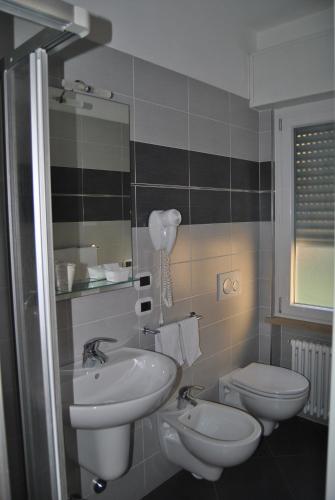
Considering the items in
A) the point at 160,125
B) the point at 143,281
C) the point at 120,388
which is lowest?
the point at 120,388

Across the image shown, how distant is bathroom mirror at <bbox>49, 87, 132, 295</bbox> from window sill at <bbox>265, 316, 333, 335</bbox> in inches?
Answer: 55.4

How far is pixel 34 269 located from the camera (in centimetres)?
105

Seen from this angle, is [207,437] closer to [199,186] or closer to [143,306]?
[143,306]

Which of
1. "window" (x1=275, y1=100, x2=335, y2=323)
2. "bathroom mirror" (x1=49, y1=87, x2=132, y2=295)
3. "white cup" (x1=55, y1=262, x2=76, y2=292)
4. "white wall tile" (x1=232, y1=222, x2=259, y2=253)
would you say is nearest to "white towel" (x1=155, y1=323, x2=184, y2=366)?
"bathroom mirror" (x1=49, y1=87, x2=132, y2=295)

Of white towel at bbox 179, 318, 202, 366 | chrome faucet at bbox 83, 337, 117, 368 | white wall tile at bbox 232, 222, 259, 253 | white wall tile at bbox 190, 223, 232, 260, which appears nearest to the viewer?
chrome faucet at bbox 83, 337, 117, 368

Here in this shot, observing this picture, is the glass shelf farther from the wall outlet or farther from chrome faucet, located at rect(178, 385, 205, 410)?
the wall outlet

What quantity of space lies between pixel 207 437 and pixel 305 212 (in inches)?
65.7

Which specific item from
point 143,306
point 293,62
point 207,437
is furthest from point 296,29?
point 207,437

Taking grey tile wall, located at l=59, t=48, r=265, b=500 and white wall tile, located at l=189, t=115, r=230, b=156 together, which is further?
white wall tile, located at l=189, t=115, r=230, b=156

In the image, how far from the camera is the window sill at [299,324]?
8.92 ft

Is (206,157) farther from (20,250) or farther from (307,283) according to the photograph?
(20,250)

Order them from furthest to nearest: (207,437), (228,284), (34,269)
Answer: (228,284)
(207,437)
(34,269)

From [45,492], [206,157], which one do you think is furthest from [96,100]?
[45,492]

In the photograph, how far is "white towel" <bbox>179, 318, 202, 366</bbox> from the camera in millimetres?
2340
